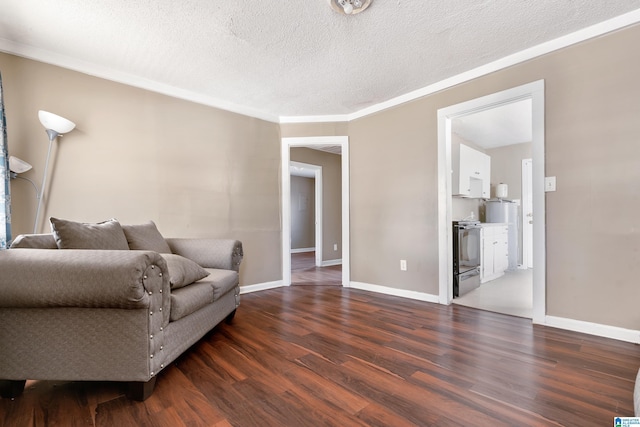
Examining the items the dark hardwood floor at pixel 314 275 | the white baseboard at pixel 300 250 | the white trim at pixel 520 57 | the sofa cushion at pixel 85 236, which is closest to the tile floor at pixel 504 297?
the dark hardwood floor at pixel 314 275

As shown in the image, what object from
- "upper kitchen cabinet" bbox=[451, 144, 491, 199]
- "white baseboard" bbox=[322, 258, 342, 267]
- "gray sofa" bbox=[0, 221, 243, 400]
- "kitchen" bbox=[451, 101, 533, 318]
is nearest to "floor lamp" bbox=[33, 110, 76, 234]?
"gray sofa" bbox=[0, 221, 243, 400]

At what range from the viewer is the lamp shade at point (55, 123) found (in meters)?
2.13

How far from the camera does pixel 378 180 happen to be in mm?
3576

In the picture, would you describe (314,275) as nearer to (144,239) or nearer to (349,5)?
(144,239)

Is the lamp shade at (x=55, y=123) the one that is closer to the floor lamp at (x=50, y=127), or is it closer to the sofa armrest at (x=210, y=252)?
the floor lamp at (x=50, y=127)

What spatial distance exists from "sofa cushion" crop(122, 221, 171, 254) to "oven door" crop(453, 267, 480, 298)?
2.88 metres

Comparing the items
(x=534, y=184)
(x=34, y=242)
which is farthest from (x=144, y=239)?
(x=534, y=184)

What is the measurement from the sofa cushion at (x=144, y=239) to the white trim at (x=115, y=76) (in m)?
1.46

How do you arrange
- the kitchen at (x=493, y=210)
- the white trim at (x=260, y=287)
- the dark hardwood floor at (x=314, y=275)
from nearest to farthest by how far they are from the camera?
the kitchen at (x=493, y=210) → the white trim at (x=260, y=287) → the dark hardwood floor at (x=314, y=275)

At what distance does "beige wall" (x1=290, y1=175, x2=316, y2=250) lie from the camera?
8.27m

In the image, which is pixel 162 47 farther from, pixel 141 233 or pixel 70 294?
pixel 70 294

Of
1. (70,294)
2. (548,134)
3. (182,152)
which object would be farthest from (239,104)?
(548,134)

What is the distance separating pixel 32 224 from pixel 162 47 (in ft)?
5.64

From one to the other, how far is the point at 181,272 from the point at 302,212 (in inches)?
266
